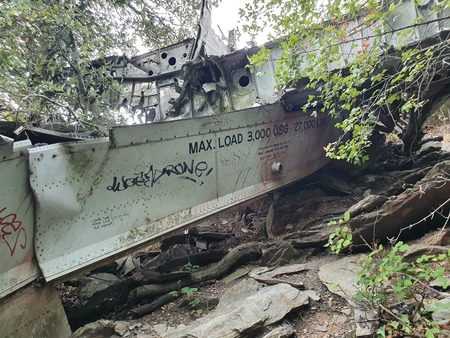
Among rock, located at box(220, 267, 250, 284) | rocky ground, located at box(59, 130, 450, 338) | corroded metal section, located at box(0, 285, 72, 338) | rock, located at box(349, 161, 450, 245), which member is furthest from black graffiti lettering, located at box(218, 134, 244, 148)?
corroded metal section, located at box(0, 285, 72, 338)

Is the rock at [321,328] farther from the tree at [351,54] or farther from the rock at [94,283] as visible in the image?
the rock at [94,283]

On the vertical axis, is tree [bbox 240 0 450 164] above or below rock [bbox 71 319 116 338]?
above

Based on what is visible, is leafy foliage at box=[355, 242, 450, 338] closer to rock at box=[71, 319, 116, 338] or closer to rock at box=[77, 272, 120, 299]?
rock at box=[71, 319, 116, 338]

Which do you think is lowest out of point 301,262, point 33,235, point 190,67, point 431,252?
point 301,262

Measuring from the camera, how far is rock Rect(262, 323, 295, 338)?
2873mm

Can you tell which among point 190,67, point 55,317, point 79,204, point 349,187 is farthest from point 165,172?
point 349,187

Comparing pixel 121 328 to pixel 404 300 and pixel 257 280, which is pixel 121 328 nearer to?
pixel 257 280

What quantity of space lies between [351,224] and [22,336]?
4.66m

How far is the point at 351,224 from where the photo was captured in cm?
452

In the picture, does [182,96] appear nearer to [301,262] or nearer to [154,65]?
[154,65]

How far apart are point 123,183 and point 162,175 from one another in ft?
2.04

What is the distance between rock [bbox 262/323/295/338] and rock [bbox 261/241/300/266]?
82.1 inches

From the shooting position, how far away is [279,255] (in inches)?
205

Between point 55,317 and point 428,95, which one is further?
point 428,95
